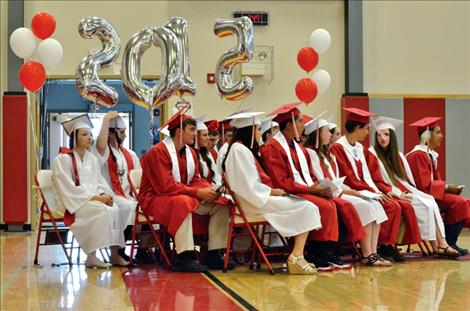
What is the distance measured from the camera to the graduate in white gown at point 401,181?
7074 millimetres

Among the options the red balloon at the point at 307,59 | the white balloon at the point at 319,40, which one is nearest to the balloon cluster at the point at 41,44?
the red balloon at the point at 307,59

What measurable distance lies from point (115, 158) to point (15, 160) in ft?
14.1

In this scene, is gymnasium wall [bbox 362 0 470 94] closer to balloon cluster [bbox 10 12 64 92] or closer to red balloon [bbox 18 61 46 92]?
balloon cluster [bbox 10 12 64 92]

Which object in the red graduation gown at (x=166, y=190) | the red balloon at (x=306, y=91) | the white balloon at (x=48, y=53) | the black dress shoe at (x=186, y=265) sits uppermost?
the white balloon at (x=48, y=53)

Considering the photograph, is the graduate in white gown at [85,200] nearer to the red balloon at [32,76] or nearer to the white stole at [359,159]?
the red balloon at [32,76]

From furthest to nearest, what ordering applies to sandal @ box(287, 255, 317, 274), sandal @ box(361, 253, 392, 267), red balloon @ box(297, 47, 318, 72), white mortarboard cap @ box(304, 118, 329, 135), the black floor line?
red balloon @ box(297, 47, 318, 72)
white mortarboard cap @ box(304, 118, 329, 135)
sandal @ box(361, 253, 392, 267)
sandal @ box(287, 255, 317, 274)
the black floor line

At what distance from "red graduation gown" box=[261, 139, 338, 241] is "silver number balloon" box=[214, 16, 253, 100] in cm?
117

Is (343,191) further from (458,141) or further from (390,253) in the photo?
(458,141)

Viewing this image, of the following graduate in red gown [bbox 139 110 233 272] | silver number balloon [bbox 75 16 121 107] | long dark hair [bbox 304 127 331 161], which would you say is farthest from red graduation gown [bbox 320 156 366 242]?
silver number balloon [bbox 75 16 121 107]

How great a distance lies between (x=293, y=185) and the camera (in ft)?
20.8

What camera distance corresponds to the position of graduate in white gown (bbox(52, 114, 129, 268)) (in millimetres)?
6656

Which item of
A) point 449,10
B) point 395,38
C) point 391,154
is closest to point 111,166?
point 391,154

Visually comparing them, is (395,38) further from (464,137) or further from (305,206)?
(305,206)

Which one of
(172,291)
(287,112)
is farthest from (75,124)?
(172,291)
